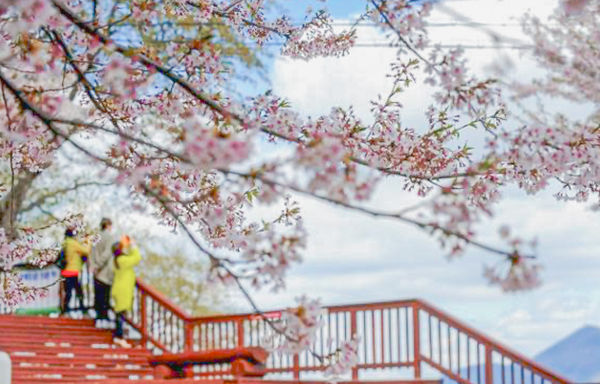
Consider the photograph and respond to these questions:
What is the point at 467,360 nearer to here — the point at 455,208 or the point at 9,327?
the point at 9,327

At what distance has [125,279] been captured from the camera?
1655 centimetres

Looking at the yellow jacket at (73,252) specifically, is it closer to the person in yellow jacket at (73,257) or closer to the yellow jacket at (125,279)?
the person in yellow jacket at (73,257)

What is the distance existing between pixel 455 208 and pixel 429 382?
10.3m

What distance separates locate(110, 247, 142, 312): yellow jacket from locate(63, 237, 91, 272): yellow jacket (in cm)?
67

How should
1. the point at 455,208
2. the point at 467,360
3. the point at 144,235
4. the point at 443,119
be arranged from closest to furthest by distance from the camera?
1. the point at 455,208
2. the point at 443,119
3. the point at 467,360
4. the point at 144,235

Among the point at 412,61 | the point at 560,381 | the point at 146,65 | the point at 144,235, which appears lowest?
the point at 560,381

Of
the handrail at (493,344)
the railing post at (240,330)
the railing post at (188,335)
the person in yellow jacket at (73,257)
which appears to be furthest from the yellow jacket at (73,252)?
the handrail at (493,344)

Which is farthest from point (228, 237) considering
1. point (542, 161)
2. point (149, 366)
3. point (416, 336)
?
point (149, 366)

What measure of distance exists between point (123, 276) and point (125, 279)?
0.06 m

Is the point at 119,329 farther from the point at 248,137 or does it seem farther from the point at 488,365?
the point at 248,137

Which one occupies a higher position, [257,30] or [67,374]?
[257,30]

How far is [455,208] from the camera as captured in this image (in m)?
3.91

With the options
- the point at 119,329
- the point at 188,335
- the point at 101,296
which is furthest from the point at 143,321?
the point at 188,335

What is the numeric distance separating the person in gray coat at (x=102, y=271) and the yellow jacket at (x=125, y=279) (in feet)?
1.00
